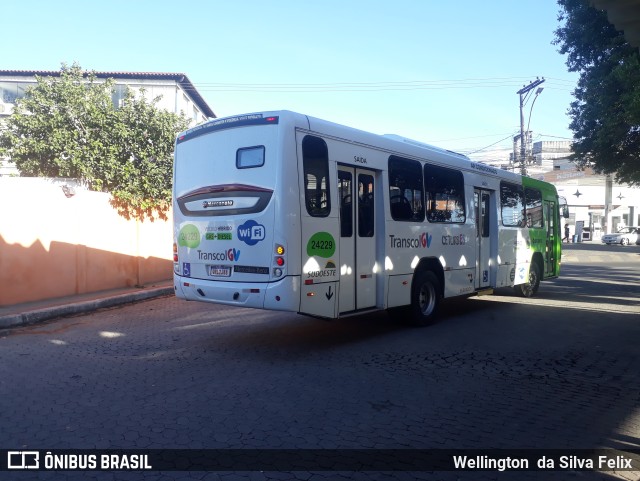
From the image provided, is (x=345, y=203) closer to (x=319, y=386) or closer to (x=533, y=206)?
(x=319, y=386)

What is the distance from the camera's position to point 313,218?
23.5 ft

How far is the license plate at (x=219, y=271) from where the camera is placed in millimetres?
7441

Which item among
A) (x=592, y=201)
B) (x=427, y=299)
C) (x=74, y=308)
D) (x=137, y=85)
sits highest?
(x=137, y=85)

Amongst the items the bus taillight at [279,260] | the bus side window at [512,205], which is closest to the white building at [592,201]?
the bus side window at [512,205]

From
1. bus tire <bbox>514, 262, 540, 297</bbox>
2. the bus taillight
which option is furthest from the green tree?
bus tire <bbox>514, 262, 540, 297</bbox>

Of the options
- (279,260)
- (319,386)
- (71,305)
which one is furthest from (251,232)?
(71,305)

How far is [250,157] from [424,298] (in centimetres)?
442

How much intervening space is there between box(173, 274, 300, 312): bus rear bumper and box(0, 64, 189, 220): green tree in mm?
7759

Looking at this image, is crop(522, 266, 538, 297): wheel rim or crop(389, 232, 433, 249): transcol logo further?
crop(522, 266, 538, 297): wheel rim

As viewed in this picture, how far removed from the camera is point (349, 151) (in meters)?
7.81

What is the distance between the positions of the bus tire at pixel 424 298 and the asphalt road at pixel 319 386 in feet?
0.73

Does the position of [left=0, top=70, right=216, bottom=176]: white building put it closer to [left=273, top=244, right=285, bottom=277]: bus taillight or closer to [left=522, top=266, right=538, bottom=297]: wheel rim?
[left=522, top=266, right=538, bottom=297]: wheel rim

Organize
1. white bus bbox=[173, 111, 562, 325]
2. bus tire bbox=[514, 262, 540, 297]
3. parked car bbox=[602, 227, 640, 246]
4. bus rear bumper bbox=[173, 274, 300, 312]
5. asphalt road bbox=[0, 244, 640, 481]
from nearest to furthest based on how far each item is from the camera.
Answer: asphalt road bbox=[0, 244, 640, 481] → bus rear bumper bbox=[173, 274, 300, 312] → white bus bbox=[173, 111, 562, 325] → bus tire bbox=[514, 262, 540, 297] → parked car bbox=[602, 227, 640, 246]

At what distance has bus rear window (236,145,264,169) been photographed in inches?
279
